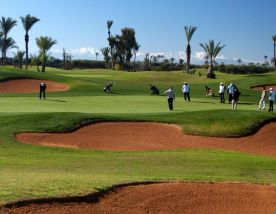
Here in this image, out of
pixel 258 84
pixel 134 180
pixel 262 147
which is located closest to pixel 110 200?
pixel 134 180

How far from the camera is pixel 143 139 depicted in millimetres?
27188

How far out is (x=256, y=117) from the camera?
29938 millimetres

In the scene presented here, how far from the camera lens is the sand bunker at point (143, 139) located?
995 inches

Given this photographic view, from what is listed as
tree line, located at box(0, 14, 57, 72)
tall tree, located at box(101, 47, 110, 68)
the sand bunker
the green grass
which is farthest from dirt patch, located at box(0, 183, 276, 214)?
tall tree, located at box(101, 47, 110, 68)

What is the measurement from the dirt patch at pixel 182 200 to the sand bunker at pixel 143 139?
35.2 ft

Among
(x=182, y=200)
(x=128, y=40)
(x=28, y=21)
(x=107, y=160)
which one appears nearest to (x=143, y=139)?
(x=107, y=160)

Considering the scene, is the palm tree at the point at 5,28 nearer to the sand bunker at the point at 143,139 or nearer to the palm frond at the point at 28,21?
the palm frond at the point at 28,21

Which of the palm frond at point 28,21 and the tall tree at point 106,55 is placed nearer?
the palm frond at point 28,21

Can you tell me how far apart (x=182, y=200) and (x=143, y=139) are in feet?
46.9

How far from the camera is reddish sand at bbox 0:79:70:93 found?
6078 cm

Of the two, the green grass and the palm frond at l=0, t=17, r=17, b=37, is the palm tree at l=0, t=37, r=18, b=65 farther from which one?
the green grass

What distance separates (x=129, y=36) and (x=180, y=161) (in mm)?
126802

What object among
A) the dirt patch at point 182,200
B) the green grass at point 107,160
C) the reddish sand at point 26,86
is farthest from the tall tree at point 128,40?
the dirt patch at point 182,200

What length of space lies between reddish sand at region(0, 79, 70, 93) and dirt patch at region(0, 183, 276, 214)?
161 ft
